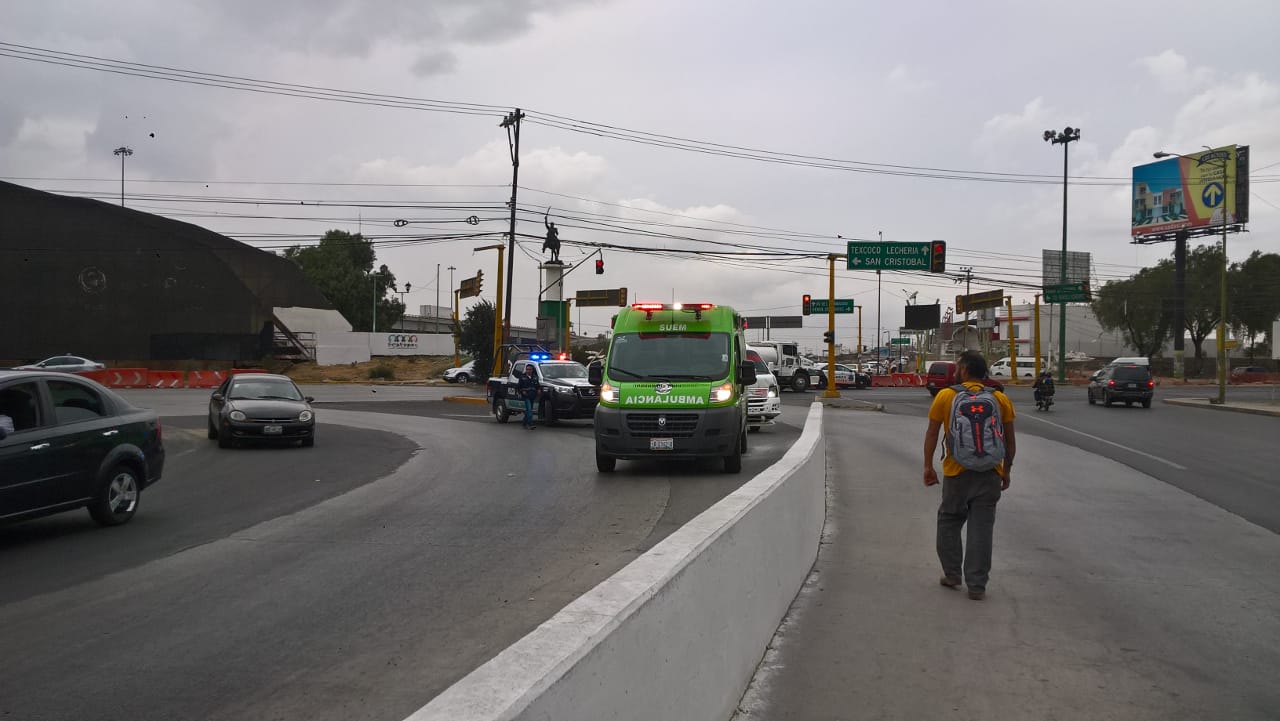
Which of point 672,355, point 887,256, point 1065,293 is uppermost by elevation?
point 887,256

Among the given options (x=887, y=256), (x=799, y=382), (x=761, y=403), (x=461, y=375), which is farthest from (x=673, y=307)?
(x=461, y=375)

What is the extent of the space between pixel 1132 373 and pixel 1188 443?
57.2 ft

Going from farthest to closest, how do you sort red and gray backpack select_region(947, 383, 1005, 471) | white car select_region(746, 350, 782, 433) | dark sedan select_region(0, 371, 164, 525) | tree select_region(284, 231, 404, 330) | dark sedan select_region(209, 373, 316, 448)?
tree select_region(284, 231, 404, 330) → white car select_region(746, 350, 782, 433) → dark sedan select_region(209, 373, 316, 448) → dark sedan select_region(0, 371, 164, 525) → red and gray backpack select_region(947, 383, 1005, 471)

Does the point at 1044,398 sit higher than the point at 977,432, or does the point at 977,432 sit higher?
the point at 977,432

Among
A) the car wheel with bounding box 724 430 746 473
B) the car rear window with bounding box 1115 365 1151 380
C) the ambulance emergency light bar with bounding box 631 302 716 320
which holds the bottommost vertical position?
the car wheel with bounding box 724 430 746 473

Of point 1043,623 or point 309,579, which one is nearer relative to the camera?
point 1043,623

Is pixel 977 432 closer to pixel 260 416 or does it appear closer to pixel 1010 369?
pixel 260 416

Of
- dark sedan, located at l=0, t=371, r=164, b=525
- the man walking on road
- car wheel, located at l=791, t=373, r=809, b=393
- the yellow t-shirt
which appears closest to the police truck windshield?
dark sedan, located at l=0, t=371, r=164, b=525

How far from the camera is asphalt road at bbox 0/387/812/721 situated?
183 inches

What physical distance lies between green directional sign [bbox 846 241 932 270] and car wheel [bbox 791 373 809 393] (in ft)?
32.3

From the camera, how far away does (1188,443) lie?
69.1 feet

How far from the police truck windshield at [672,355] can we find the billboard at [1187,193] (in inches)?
2535

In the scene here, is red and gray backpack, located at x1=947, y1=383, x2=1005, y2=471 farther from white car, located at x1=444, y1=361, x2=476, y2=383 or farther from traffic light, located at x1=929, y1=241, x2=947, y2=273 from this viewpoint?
white car, located at x1=444, y1=361, x2=476, y2=383

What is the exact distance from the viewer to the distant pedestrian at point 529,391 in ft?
77.8
